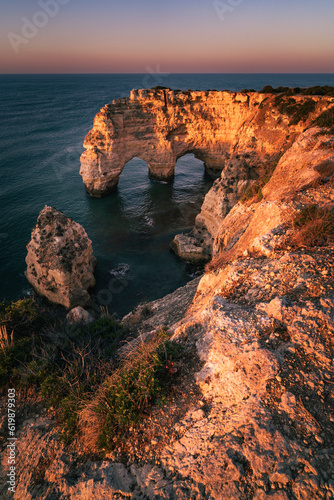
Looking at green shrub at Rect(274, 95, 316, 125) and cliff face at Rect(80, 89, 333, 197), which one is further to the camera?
cliff face at Rect(80, 89, 333, 197)

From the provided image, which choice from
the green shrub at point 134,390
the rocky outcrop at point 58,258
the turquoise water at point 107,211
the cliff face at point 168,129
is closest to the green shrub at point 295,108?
the cliff face at point 168,129

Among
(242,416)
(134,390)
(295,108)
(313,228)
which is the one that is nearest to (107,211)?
(295,108)

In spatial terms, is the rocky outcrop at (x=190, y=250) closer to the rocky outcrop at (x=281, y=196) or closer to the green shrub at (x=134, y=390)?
the rocky outcrop at (x=281, y=196)

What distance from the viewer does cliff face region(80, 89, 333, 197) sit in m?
32.6

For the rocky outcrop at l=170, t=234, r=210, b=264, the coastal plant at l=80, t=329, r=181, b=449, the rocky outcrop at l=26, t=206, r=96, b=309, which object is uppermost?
the coastal plant at l=80, t=329, r=181, b=449

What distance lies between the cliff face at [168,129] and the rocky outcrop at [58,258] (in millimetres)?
19403

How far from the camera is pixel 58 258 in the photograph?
689 inches

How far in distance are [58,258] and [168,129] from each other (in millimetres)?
28530

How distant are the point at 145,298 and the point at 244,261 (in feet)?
47.2

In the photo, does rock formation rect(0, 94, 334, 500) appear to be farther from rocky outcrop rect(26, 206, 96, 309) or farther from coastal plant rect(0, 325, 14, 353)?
rocky outcrop rect(26, 206, 96, 309)

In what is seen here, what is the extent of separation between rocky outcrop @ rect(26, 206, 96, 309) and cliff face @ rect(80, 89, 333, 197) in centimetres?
1940

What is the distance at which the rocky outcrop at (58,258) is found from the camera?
1758cm

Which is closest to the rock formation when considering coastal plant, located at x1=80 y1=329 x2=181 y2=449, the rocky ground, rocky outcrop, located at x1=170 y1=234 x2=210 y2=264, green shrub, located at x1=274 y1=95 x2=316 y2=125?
the rocky ground

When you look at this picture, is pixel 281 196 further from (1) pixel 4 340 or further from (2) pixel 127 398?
(1) pixel 4 340
